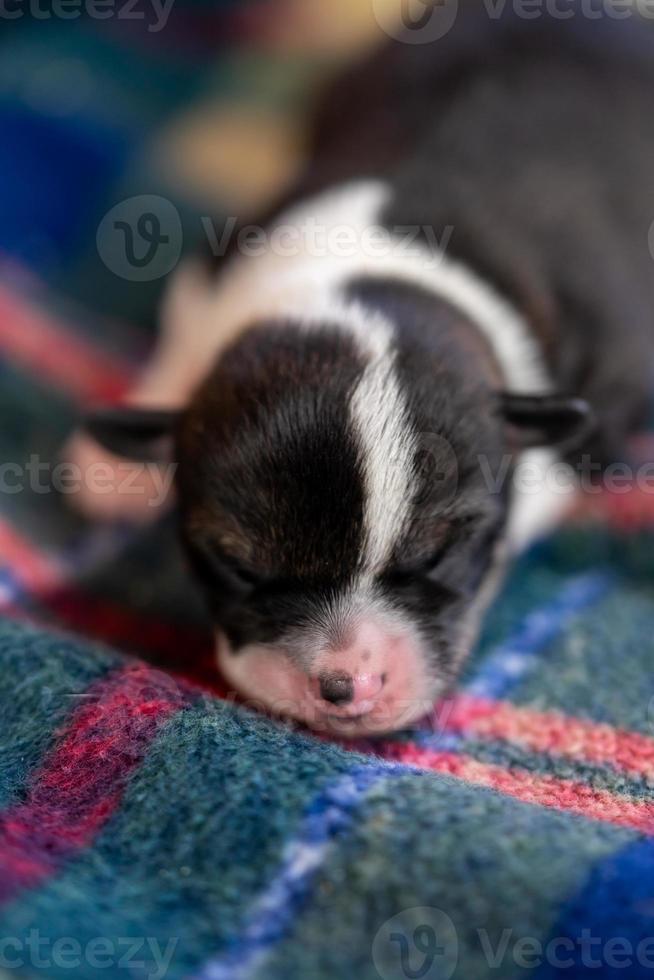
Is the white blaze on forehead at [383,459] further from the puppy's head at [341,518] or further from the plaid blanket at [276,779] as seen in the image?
the plaid blanket at [276,779]

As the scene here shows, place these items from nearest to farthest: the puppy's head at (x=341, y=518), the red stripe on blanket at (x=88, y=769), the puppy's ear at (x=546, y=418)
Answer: the red stripe on blanket at (x=88, y=769)
the puppy's head at (x=341, y=518)
the puppy's ear at (x=546, y=418)

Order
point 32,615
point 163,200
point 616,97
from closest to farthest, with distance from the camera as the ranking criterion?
point 32,615 → point 616,97 → point 163,200

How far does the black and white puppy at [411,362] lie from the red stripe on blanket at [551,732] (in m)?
0.11

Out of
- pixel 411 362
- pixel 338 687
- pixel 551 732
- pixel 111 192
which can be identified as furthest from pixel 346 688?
pixel 111 192

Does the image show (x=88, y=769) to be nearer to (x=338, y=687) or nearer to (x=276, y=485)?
(x=338, y=687)

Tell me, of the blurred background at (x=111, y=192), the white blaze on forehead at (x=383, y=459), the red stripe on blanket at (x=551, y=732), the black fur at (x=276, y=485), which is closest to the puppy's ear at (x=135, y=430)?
the black fur at (x=276, y=485)

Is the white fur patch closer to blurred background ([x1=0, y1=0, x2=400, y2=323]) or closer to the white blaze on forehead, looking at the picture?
the white blaze on forehead

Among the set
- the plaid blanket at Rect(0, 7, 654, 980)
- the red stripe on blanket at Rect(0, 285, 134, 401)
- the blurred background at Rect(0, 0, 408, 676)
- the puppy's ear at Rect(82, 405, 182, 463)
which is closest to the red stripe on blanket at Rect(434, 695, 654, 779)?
the plaid blanket at Rect(0, 7, 654, 980)

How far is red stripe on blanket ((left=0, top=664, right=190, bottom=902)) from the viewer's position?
146 centimetres

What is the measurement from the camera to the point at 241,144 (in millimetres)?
3676

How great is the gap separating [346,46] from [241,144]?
614 mm

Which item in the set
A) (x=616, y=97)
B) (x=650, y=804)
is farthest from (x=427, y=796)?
(x=616, y=97)

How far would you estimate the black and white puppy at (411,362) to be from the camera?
1724 mm

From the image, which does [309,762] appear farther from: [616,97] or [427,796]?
[616,97]
